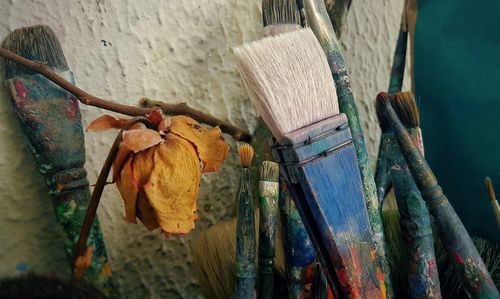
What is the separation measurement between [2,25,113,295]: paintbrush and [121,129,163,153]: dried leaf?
13 centimetres

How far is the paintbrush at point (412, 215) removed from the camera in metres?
0.48

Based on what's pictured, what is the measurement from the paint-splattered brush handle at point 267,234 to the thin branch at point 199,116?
0.15 m

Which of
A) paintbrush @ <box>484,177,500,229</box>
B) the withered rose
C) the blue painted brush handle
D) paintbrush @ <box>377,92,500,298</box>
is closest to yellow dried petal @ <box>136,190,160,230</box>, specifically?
the withered rose

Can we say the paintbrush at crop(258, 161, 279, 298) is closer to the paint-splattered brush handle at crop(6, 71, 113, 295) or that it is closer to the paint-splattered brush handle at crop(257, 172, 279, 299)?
the paint-splattered brush handle at crop(257, 172, 279, 299)

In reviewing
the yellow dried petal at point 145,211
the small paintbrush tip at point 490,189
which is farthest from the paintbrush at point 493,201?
the yellow dried petal at point 145,211

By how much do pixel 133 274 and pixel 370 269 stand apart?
11.3 inches

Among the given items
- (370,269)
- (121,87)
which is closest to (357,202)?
(370,269)

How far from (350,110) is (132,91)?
23 centimetres

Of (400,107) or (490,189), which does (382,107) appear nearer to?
(400,107)

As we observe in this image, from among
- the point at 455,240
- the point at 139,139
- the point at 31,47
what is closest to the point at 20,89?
the point at 31,47

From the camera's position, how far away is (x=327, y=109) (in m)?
0.42

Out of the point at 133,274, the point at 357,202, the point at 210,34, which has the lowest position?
the point at 133,274

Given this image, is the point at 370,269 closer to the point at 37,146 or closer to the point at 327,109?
the point at 327,109

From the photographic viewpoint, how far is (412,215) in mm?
483
